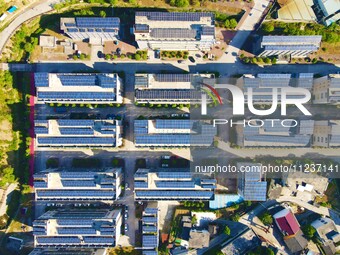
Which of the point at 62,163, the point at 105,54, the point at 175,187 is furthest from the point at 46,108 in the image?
the point at 175,187

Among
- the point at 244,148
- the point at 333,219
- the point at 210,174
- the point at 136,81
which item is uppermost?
the point at 136,81

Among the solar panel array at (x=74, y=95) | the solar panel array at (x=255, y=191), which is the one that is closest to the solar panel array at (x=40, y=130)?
the solar panel array at (x=74, y=95)

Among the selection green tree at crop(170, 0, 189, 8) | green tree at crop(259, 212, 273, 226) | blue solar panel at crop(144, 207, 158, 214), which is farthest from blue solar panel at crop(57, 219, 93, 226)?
green tree at crop(170, 0, 189, 8)

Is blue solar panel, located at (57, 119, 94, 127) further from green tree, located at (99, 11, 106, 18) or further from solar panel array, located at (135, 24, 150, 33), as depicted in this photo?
green tree, located at (99, 11, 106, 18)

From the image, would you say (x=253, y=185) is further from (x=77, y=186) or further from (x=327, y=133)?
(x=77, y=186)

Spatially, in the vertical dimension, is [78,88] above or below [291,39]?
below

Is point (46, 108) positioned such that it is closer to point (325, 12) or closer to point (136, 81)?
point (136, 81)

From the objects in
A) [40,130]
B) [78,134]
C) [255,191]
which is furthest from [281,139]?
[40,130]
